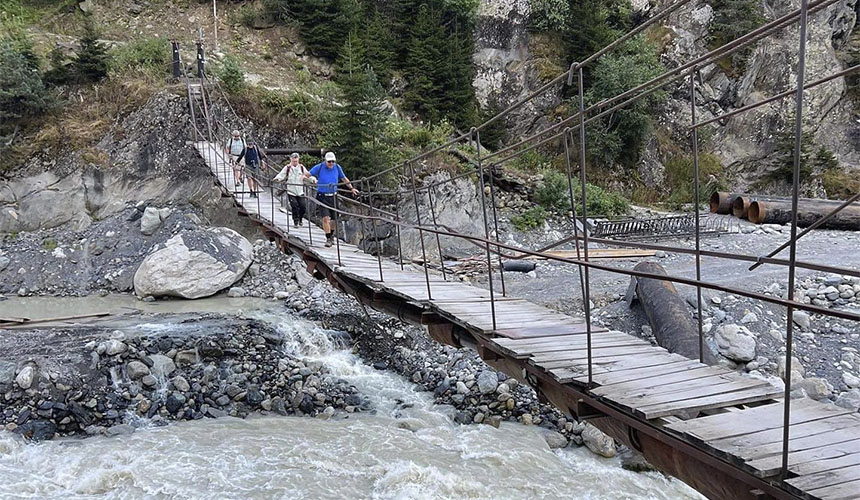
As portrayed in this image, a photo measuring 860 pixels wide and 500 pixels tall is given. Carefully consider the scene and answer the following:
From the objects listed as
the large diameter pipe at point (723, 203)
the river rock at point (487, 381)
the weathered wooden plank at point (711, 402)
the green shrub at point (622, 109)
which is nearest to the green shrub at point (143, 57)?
the green shrub at point (622, 109)

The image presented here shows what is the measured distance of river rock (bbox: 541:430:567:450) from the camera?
5566mm

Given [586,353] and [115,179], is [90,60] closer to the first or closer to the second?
[115,179]

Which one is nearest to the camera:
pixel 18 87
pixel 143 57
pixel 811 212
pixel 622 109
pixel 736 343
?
pixel 736 343

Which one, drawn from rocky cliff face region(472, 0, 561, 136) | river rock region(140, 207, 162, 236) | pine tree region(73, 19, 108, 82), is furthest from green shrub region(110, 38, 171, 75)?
rocky cliff face region(472, 0, 561, 136)

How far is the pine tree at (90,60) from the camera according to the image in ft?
42.7

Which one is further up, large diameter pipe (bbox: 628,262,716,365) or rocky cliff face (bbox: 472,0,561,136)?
rocky cliff face (bbox: 472,0,561,136)

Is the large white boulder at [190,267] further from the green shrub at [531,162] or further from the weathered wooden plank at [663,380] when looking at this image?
the weathered wooden plank at [663,380]

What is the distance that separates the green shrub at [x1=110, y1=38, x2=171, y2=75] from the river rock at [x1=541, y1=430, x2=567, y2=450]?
12890mm

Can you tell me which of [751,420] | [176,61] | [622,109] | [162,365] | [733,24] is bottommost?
[162,365]

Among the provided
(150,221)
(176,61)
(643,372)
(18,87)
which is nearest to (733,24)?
(176,61)

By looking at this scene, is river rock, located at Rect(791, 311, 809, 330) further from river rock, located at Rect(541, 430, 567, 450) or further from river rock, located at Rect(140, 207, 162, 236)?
river rock, located at Rect(140, 207, 162, 236)

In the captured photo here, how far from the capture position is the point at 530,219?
13.4 meters

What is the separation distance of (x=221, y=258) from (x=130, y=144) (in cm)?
470

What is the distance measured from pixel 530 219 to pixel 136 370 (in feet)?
30.5
